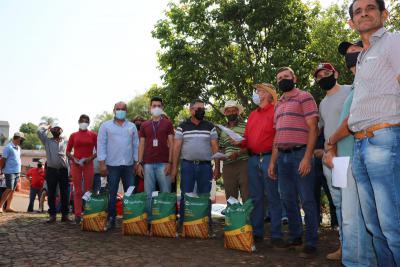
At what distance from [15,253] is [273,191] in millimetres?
3376

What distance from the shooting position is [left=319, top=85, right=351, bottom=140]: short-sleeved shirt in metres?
4.28

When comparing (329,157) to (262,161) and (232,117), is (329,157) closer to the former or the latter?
(262,161)

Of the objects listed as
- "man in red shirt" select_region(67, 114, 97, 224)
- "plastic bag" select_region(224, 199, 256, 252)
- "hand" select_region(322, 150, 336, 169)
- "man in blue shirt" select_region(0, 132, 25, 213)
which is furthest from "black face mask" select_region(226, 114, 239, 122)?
"man in blue shirt" select_region(0, 132, 25, 213)

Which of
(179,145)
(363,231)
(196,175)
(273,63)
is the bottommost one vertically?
(363,231)

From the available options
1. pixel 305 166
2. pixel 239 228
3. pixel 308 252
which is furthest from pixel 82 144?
pixel 308 252

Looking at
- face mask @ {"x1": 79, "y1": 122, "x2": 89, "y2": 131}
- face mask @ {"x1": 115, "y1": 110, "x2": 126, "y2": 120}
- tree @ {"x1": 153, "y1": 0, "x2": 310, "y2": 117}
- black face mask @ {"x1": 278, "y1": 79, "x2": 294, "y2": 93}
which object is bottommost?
face mask @ {"x1": 79, "y1": 122, "x2": 89, "y2": 131}

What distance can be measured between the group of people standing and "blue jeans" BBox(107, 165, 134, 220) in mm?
17

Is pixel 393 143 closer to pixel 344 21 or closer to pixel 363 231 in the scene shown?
pixel 363 231

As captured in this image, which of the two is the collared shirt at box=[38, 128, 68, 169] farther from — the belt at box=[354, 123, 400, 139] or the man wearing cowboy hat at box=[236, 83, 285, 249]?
the belt at box=[354, 123, 400, 139]

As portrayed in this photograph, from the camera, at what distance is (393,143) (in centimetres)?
254

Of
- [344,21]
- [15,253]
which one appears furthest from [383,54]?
[344,21]

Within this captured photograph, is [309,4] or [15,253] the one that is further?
[309,4]

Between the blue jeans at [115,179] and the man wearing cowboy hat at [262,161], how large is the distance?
2.25m

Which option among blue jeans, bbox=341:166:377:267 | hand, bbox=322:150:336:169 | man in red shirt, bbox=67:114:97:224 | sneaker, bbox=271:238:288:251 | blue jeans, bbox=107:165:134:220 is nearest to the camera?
blue jeans, bbox=341:166:377:267
